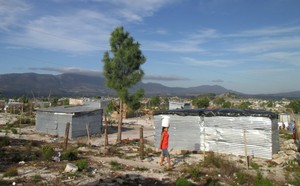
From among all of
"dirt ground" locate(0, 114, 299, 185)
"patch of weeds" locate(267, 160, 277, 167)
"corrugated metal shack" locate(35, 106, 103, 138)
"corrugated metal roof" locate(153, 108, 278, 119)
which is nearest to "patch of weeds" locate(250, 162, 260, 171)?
"dirt ground" locate(0, 114, 299, 185)

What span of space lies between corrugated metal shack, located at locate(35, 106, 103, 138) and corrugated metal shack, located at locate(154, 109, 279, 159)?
27.4 feet

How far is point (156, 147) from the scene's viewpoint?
17938mm

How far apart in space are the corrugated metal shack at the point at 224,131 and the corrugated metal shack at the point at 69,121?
27.4 feet

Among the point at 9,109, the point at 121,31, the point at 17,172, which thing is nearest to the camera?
the point at 17,172

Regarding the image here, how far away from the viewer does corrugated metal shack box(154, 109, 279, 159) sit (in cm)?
1518

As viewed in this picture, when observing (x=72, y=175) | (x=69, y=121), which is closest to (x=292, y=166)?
(x=72, y=175)

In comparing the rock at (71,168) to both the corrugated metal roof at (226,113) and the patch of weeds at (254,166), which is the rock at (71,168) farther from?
the patch of weeds at (254,166)

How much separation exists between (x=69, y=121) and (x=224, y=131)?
12.7 m

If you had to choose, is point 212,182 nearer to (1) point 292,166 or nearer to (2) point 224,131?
(1) point 292,166

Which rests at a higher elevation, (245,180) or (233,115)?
(233,115)

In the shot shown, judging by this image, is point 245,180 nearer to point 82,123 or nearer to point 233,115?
point 233,115

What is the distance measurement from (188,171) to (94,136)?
14.3 m

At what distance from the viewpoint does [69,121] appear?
2344cm

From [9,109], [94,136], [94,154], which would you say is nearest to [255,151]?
[94,154]
